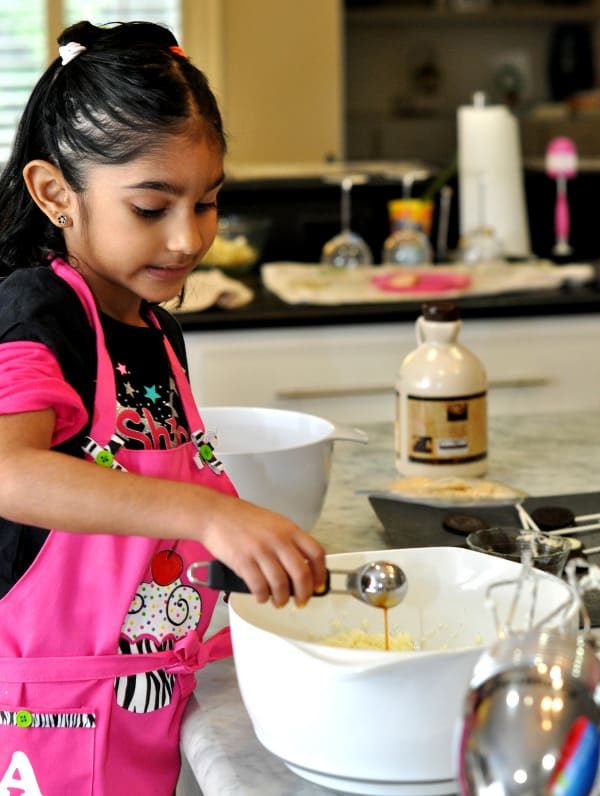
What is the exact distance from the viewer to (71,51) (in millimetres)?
1111

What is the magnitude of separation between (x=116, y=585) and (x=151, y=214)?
0.96 ft

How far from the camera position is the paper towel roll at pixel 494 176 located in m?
3.04

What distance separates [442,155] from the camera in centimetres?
634

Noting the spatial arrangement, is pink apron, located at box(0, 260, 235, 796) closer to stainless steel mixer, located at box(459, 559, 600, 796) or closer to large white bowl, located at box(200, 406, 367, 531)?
large white bowl, located at box(200, 406, 367, 531)

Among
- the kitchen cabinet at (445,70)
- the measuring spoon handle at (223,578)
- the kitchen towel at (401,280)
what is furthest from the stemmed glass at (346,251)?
the kitchen cabinet at (445,70)

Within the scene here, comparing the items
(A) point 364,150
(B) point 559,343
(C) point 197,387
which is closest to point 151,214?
(C) point 197,387

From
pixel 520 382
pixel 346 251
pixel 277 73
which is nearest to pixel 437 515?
pixel 520 382

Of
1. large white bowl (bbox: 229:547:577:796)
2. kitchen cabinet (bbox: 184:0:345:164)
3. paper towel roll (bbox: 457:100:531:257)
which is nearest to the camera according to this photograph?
large white bowl (bbox: 229:547:577:796)

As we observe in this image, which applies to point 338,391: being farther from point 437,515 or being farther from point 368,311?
point 437,515

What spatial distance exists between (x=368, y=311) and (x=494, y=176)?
0.72 m

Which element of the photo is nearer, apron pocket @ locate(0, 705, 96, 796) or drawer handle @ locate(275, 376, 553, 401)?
apron pocket @ locate(0, 705, 96, 796)

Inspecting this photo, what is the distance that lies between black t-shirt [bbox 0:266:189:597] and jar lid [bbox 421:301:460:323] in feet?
1.79

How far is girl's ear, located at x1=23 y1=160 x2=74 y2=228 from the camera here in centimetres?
109

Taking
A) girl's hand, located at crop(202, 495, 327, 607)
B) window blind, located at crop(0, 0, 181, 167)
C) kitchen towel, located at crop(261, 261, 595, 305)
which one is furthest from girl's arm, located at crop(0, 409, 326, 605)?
window blind, located at crop(0, 0, 181, 167)
